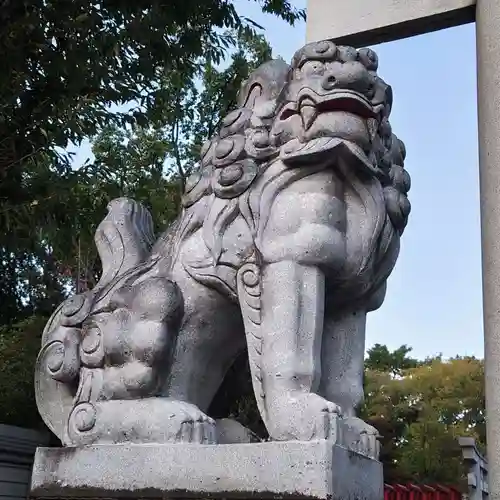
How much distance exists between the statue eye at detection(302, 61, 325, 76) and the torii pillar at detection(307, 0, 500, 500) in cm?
68

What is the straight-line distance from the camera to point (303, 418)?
1896mm

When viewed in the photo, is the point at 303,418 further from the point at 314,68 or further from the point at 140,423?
the point at 314,68

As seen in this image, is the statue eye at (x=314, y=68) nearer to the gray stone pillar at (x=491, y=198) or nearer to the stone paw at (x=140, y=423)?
the gray stone pillar at (x=491, y=198)

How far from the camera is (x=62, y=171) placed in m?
4.95

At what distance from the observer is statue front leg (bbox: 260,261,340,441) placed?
1.91 metres

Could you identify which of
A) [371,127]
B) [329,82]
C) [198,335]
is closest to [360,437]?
[198,335]

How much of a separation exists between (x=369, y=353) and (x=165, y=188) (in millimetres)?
21631

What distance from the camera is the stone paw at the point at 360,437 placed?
2.00m

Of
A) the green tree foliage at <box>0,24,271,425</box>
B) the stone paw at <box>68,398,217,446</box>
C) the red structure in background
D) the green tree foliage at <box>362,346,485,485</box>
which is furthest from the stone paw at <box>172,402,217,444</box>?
the green tree foliage at <box>362,346,485,485</box>

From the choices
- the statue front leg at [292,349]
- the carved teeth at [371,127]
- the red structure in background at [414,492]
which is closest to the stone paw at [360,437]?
the statue front leg at [292,349]

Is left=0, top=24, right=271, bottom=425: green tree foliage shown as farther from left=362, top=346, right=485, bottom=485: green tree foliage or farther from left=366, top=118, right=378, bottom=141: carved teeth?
left=362, top=346, right=485, bottom=485: green tree foliage

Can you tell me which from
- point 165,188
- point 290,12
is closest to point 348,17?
point 290,12

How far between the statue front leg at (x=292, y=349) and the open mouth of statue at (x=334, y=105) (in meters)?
0.44

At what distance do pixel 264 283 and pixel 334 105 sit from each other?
54cm
